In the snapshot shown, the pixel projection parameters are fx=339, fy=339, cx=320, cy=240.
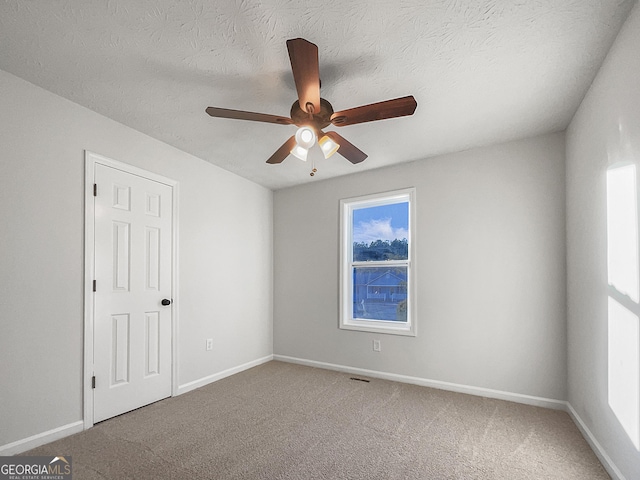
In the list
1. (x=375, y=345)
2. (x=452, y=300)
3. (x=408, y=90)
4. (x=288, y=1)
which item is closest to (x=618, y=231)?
(x=408, y=90)

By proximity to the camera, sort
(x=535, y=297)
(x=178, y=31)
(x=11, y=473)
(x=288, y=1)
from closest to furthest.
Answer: (x=288, y=1) → (x=178, y=31) → (x=11, y=473) → (x=535, y=297)

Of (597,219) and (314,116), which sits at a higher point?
(314,116)

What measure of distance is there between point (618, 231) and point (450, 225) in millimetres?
1659

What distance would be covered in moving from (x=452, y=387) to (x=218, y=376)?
249cm

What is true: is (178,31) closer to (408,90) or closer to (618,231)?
(408,90)

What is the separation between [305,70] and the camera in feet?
5.65

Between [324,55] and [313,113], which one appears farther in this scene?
[313,113]

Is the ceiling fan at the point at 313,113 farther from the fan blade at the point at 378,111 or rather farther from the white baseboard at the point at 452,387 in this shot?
the white baseboard at the point at 452,387

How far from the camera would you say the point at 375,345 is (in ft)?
12.8

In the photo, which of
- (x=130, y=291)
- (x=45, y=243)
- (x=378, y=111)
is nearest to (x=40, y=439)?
(x=130, y=291)

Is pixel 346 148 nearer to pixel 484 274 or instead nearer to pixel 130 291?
pixel 484 274

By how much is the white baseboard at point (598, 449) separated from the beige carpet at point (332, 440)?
4cm

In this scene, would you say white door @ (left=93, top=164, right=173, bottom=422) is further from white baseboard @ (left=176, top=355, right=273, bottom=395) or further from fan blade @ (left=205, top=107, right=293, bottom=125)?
fan blade @ (left=205, top=107, right=293, bottom=125)

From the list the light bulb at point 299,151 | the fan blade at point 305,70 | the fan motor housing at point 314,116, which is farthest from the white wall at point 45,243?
the fan blade at point 305,70
